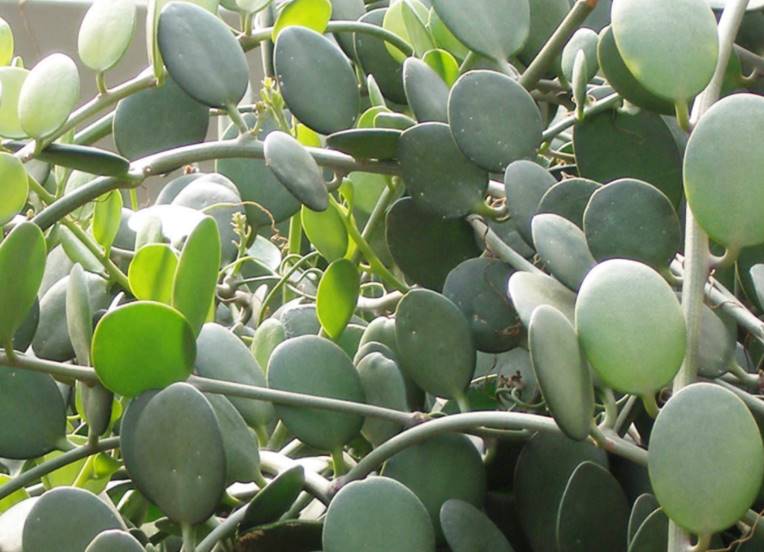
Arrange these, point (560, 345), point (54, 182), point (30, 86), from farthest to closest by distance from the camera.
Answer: point (54, 182)
point (30, 86)
point (560, 345)

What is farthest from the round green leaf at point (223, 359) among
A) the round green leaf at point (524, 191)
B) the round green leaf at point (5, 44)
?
the round green leaf at point (5, 44)

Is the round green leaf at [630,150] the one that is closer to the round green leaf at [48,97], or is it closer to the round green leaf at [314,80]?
the round green leaf at [314,80]

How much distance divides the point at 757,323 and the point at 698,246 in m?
0.04

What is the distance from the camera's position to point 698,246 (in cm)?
34

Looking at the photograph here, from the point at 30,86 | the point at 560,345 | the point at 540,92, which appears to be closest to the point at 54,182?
the point at 30,86

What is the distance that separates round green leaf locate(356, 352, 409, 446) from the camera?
394 mm

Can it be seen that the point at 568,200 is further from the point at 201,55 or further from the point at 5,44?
the point at 5,44

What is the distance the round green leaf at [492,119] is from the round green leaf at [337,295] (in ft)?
0.22

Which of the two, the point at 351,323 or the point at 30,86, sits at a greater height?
the point at 30,86

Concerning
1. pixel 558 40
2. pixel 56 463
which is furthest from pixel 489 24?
pixel 56 463

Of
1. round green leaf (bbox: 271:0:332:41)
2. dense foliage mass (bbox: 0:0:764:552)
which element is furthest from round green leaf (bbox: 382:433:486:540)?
round green leaf (bbox: 271:0:332:41)

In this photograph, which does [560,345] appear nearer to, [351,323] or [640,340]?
[640,340]

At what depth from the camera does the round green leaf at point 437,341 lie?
386 millimetres

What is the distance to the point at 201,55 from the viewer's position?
0.43 metres
